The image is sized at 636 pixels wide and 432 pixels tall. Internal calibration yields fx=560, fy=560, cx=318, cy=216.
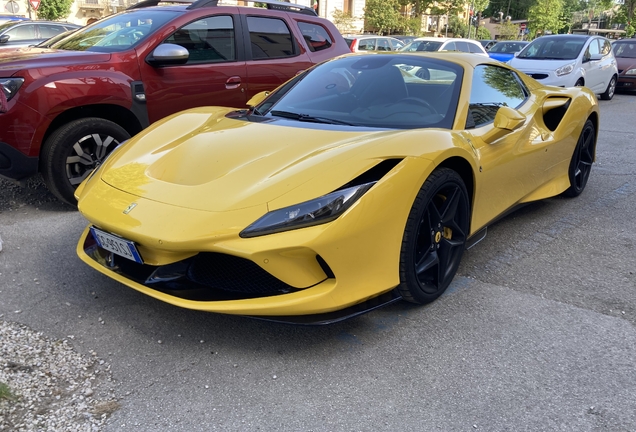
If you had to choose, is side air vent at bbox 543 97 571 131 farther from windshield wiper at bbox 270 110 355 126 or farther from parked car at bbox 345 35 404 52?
parked car at bbox 345 35 404 52

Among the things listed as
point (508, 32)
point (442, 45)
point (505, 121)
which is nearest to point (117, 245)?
point (505, 121)

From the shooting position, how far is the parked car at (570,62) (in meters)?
11.5

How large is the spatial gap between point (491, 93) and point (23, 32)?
13904 millimetres

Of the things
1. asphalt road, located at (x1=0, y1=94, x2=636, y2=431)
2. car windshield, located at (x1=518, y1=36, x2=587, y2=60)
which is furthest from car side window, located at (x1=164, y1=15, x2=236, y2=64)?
car windshield, located at (x1=518, y1=36, x2=587, y2=60)

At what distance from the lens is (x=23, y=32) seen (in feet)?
46.1

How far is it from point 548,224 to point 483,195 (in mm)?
1404

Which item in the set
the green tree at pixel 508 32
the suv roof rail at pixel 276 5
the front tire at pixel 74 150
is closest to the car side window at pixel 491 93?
the front tire at pixel 74 150

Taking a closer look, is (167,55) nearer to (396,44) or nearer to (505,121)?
(505,121)

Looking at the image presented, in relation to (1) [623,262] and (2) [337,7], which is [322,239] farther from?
(2) [337,7]

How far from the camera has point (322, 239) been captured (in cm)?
230

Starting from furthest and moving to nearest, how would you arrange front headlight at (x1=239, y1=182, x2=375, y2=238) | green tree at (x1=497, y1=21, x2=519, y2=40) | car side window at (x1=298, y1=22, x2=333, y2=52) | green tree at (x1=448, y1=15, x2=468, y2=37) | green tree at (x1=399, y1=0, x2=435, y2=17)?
green tree at (x1=448, y1=15, x2=468, y2=37)
green tree at (x1=497, y1=21, x2=519, y2=40)
green tree at (x1=399, y1=0, x2=435, y2=17)
car side window at (x1=298, y1=22, x2=333, y2=52)
front headlight at (x1=239, y1=182, x2=375, y2=238)

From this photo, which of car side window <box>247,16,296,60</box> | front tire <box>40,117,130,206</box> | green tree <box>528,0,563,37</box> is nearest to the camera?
front tire <box>40,117,130,206</box>

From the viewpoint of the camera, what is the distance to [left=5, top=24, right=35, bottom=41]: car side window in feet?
45.3

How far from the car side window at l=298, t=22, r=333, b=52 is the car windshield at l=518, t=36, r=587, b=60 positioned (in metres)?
7.56
